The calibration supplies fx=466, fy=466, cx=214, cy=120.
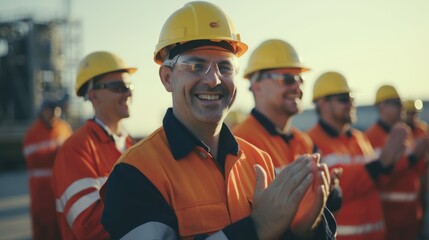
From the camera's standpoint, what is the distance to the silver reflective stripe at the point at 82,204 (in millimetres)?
3266

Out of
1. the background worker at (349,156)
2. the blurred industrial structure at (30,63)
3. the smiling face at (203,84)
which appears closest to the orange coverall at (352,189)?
the background worker at (349,156)

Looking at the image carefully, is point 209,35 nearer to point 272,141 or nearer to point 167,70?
point 167,70

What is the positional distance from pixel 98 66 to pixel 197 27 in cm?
203

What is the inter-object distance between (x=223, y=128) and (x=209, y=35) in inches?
20.0

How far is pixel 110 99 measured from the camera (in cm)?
402

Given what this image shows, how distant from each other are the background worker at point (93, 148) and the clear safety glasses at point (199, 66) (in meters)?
→ 1.42

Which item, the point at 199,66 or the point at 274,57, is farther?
the point at 274,57

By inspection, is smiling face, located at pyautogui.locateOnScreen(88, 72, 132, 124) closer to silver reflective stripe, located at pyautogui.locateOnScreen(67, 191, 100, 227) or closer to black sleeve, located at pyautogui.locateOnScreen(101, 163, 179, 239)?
silver reflective stripe, located at pyautogui.locateOnScreen(67, 191, 100, 227)

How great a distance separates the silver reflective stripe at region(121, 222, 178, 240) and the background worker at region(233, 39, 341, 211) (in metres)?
2.07

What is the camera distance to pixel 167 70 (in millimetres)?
2434

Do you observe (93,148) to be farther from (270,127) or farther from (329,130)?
(329,130)

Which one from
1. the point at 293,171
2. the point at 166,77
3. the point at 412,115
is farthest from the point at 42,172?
the point at 412,115

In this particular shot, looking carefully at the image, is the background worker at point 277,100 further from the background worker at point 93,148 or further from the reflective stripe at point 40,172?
the reflective stripe at point 40,172

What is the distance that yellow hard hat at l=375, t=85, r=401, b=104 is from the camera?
7.52 metres
